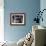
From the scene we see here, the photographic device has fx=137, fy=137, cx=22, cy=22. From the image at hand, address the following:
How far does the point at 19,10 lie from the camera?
228 inches

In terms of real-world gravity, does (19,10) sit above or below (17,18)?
above

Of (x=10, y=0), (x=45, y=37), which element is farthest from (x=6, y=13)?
(x=45, y=37)

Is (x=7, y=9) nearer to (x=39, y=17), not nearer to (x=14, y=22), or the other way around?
(x=14, y=22)

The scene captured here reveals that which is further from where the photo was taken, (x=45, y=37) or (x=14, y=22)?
(x=14, y=22)

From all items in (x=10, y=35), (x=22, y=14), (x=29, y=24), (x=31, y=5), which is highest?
(x=31, y=5)

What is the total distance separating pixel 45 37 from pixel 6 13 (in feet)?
10.5

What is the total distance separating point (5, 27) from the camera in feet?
19.0

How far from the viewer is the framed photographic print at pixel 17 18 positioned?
5797 mm

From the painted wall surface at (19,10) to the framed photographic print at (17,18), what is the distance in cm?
13

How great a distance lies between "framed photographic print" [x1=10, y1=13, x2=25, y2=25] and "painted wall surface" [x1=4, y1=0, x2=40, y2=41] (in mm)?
127

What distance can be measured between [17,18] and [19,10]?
35 cm

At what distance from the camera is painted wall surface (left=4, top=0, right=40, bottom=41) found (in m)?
5.78

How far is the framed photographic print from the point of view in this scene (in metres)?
5.80

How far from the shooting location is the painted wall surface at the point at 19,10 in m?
5.78
